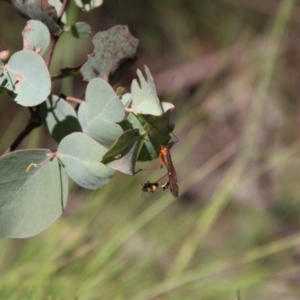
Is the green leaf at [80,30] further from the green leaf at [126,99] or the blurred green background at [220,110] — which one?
the blurred green background at [220,110]

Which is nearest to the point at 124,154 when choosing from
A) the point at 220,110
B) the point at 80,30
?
the point at 80,30

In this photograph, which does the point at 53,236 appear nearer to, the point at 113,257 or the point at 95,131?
the point at 113,257

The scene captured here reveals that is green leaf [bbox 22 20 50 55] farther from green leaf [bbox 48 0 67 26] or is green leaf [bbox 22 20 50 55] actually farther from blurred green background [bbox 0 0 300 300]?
blurred green background [bbox 0 0 300 300]

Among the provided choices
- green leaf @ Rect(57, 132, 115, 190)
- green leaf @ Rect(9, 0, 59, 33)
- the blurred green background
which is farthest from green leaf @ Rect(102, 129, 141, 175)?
the blurred green background

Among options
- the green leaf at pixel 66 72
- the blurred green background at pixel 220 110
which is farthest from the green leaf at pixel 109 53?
the blurred green background at pixel 220 110

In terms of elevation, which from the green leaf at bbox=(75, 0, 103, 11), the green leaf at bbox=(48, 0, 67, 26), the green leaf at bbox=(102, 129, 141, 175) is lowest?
the green leaf at bbox=(102, 129, 141, 175)
